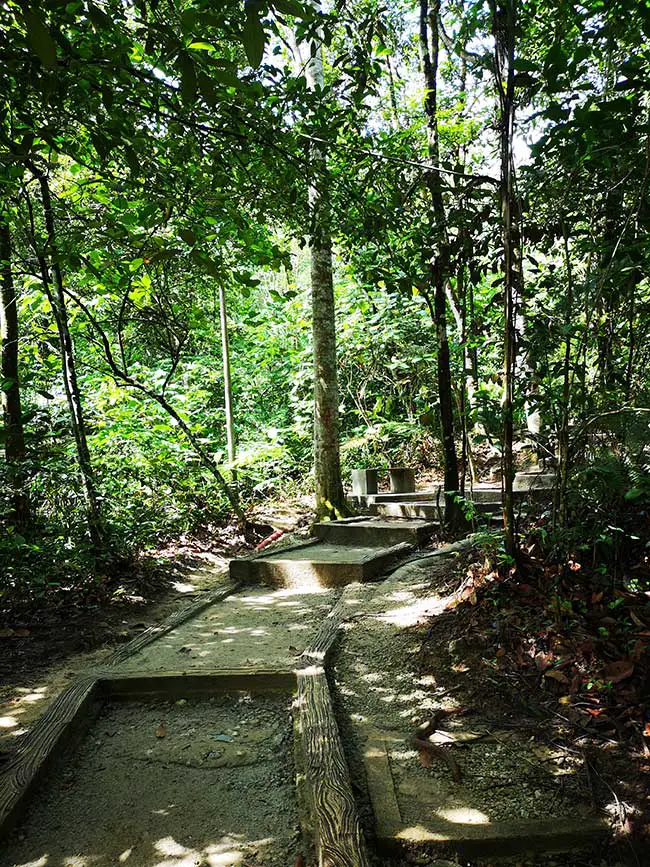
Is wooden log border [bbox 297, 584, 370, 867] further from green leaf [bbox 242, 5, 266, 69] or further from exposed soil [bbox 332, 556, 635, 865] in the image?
green leaf [bbox 242, 5, 266, 69]

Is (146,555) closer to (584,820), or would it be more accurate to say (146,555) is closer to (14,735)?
(14,735)

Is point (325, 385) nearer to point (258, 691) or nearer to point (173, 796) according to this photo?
point (258, 691)

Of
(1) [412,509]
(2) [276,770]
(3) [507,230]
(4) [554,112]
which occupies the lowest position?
(2) [276,770]

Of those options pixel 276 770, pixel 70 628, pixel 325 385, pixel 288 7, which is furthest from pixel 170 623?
pixel 288 7

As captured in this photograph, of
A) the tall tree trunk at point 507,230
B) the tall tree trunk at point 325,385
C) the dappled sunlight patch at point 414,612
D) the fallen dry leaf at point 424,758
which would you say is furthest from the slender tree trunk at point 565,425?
the tall tree trunk at point 325,385

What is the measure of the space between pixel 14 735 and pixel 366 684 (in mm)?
2013

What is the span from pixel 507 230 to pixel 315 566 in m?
3.92

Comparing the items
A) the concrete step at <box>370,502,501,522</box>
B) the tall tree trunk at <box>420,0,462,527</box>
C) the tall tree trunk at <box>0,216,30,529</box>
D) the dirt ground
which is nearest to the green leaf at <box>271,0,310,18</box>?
the dirt ground

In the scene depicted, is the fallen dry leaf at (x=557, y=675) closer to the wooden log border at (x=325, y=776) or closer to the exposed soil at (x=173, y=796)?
the wooden log border at (x=325, y=776)

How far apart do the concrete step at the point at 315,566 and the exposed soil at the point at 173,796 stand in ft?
8.48

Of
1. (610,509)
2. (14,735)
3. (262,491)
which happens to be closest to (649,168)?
(610,509)

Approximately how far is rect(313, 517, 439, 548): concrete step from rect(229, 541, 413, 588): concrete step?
0.80ft

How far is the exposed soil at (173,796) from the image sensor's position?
2.30m

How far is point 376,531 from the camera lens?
24.1ft
